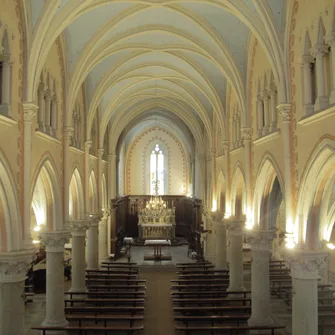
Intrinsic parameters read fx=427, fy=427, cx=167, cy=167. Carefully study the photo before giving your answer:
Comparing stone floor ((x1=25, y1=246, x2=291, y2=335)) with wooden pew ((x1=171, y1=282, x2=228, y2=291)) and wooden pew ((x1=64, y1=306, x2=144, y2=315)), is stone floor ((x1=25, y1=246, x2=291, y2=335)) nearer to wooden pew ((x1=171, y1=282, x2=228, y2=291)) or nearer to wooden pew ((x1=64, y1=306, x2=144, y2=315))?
wooden pew ((x1=64, y1=306, x2=144, y2=315))

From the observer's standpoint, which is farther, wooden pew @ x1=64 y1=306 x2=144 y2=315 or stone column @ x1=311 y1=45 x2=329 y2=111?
wooden pew @ x1=64 y1=306 x2=144 y2=315

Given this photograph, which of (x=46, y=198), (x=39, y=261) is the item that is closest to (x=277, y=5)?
(x=46, y=198)

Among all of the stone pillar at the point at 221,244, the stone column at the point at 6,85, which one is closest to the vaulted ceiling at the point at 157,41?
the stone column at the point at 6,85

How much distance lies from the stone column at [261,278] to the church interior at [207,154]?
1.7 inches

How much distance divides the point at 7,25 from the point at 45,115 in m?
4.36

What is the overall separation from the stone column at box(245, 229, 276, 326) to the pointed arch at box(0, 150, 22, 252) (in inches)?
327

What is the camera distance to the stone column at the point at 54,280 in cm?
1538

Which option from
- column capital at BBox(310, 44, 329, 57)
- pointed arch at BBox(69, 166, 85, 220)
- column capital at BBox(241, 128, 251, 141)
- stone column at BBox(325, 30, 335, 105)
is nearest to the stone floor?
pointed arch at BBox(69, 166, 85, 220)

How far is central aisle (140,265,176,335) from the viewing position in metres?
16.8

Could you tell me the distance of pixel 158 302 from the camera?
20562 mm

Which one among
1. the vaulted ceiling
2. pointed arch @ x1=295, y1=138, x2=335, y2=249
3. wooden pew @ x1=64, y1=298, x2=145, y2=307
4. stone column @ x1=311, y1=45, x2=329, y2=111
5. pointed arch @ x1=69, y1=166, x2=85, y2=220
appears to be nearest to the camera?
stone column @ x1=311, y1=45, x2=329, y2=111

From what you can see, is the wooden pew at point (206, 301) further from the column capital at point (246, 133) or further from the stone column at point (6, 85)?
the stone column at point (6, 85)

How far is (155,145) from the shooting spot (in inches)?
1708

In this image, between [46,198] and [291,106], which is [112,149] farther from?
[291,106]
